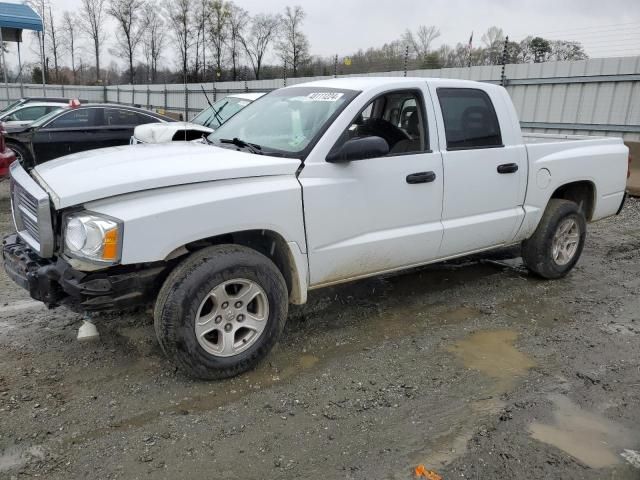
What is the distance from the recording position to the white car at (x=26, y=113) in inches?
526

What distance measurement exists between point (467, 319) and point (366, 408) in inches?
69.2

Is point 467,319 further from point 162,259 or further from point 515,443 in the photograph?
point 162,259

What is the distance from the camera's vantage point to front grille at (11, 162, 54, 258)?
3.10 metres

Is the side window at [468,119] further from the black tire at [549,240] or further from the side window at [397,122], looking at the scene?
the black tire at [549,240]

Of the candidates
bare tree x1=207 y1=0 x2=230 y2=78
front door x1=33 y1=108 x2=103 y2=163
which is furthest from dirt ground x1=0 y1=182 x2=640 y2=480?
bare tree x1=207 y1=0 x2=230 y2=78

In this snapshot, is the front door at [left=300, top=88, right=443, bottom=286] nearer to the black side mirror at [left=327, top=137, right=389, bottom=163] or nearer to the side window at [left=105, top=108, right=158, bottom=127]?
the black side mirror at [left=327, top=137, right=389, bottom=163]

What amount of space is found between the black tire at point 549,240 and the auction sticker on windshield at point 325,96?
103 inches

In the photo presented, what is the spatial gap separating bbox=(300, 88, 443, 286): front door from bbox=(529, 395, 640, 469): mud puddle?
1582mm

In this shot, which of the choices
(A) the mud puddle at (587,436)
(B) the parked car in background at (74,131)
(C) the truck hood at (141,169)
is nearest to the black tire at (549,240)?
(A) the mud puddle at (587,436)

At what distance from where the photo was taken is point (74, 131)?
1062cm

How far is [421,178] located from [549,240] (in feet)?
6.56

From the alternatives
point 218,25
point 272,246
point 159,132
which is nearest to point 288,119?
point 272,246

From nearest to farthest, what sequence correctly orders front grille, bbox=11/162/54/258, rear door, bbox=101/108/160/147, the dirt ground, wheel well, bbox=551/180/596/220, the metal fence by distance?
the dirt ground, front grille, bbox=11/162/54/258, wheel well, bbox=551/180/596/220, the metal fence, rear door, bbox=101/108/160/147

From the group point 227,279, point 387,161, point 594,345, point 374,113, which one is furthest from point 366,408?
point 374,113
